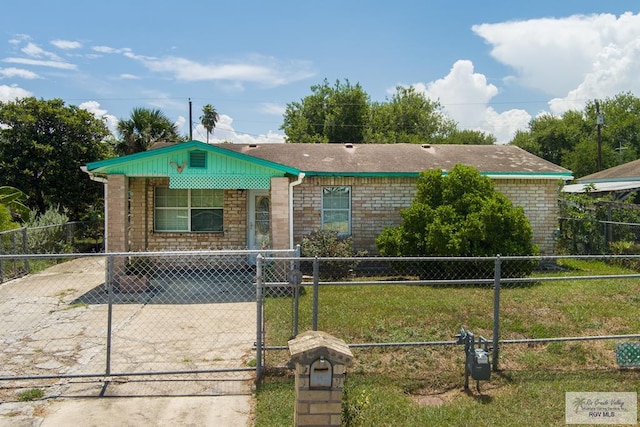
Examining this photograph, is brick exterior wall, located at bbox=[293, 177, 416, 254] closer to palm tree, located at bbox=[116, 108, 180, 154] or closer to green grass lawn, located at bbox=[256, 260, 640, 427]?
green grass lawn, located at bbox=[256, 260, 640, 427]

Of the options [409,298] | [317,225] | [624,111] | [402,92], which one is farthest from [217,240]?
[624,111]

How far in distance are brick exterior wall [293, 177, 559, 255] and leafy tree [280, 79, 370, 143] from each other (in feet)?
71.5

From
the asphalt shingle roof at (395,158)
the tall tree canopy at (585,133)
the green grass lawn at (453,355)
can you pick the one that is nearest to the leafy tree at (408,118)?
the tall tree canopy at (585,133)

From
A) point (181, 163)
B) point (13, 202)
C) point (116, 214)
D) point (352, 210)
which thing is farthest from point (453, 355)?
point (13, 202)

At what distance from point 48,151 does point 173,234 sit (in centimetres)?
914

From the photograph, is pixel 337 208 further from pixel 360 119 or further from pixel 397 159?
pixel 360 119

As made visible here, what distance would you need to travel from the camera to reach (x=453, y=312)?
344 inches

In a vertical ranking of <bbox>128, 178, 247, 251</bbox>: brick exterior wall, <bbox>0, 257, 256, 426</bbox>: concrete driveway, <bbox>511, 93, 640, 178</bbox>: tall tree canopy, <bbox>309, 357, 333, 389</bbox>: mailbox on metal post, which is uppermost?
<bbox>511, 93, 640, 178</bbox>: tall tree canopy

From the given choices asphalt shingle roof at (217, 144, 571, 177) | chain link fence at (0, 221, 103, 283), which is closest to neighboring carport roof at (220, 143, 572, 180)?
asphalt shingle roof at (217, 144, 571, 177)

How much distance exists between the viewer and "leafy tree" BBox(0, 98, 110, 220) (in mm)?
19453

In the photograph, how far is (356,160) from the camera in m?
15.0

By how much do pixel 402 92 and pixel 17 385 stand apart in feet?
135

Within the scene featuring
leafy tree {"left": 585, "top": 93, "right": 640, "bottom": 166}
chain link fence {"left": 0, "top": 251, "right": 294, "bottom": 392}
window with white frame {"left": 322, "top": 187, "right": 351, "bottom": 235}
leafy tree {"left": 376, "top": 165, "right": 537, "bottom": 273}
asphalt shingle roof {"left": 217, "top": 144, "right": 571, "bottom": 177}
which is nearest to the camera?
chain link fence {"left": 0, "top": 251, "right": 294, "bottom": 392}

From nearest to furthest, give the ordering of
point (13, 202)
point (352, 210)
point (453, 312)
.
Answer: point (453, 312) < point (352, 210) < point (13, 202)
